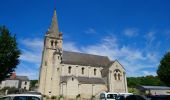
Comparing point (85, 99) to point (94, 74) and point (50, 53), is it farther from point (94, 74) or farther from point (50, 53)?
point (50, 53)

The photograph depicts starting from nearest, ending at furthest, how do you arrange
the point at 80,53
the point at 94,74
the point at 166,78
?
1. the point at 166,78
2. the point at 94,74
3. the point at 80,53

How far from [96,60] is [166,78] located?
68.4ft

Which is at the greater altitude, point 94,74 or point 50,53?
point 50,53

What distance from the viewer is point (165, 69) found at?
4056 cm

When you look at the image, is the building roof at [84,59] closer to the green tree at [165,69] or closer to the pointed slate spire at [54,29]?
the pointed slate spire at [54,29]

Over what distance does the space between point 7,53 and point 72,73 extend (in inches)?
1023

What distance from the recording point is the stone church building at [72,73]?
44875 mm

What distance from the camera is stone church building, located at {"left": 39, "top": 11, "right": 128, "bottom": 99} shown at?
147 feet

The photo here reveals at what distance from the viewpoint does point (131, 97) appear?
56.6ft

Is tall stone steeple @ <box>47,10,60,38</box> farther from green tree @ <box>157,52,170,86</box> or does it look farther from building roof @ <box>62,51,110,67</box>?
green tree @ <box>157,52,170,86</box>

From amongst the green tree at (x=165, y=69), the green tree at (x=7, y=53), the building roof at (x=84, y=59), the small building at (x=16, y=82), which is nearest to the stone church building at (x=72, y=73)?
the building roof at (x=84, y=59)

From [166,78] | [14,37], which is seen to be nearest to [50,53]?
[14,37]

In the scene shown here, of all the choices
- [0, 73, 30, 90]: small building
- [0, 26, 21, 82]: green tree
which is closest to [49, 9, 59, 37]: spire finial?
[0, 26, 21, 82]: green tree

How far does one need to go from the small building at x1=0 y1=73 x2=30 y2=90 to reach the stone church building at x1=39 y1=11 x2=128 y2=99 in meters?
39.6
